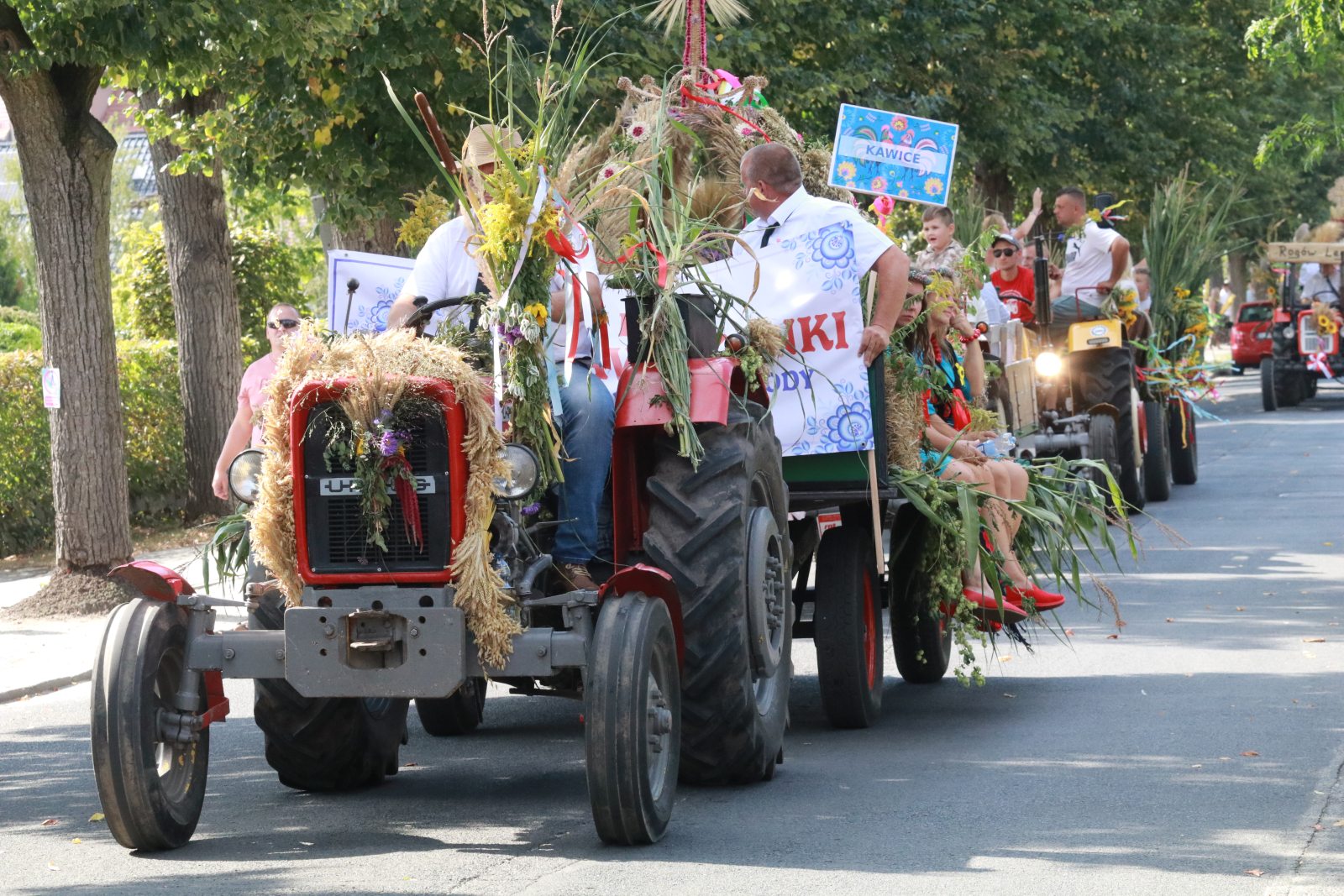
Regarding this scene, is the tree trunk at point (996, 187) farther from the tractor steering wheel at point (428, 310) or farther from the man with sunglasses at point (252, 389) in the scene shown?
the tractor steering wheel at point (428, 310)

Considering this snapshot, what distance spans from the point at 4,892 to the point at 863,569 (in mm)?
3868

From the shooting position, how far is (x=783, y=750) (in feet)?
26.2

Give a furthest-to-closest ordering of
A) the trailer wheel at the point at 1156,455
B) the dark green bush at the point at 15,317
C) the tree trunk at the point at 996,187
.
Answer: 1. the dark green bush at the point at 15,317
2. the tree trunk at the point at 996,187
3. the trailer wheel at the point at 1156,455

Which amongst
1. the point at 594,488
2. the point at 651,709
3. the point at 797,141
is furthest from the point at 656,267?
the point at 797,141

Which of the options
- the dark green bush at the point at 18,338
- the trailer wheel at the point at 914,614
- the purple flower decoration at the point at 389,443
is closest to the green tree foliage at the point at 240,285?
the dark green bush at the point at 18,338

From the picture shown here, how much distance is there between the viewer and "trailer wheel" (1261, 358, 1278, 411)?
30.6 metres

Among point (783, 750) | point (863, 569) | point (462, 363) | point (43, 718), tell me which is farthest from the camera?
point (43, 718)

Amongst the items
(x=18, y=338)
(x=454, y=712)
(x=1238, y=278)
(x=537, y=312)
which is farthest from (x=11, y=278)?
(x=537, y=312)

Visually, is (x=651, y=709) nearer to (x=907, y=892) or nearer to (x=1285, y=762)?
(x=907, y=892)

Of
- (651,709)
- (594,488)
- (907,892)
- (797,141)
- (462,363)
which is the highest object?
(797,141)

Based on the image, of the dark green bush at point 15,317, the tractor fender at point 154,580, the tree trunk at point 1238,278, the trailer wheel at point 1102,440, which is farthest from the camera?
the tree trunk at point 1238,278

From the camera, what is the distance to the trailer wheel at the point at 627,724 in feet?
19.9

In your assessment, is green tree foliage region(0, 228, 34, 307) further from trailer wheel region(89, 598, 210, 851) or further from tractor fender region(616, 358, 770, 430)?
trailer wheel region(89, 598, 210, 851)

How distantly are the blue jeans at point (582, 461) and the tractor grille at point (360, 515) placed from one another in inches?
27.9
